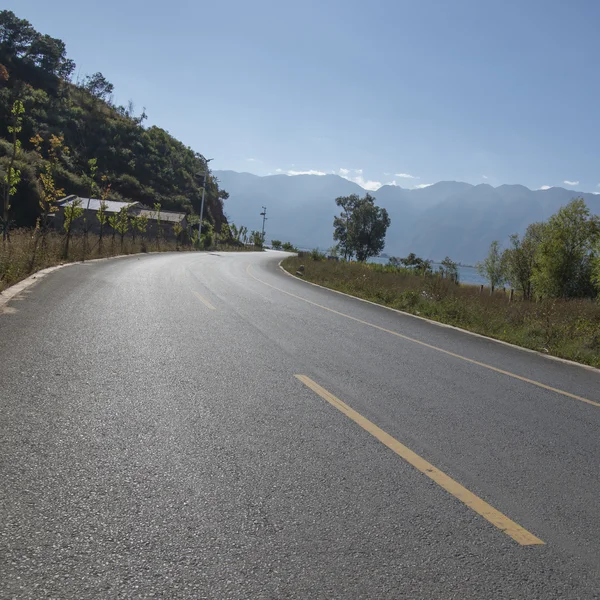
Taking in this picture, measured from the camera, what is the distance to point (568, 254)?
39219mm

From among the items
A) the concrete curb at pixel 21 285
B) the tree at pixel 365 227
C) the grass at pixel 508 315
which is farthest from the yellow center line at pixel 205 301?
the tree at pixel 365 227

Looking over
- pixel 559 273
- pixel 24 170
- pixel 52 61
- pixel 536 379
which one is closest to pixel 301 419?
pixel 536 379

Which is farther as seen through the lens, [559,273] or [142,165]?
[142,165]

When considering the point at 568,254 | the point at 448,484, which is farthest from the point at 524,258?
the point at 448,484

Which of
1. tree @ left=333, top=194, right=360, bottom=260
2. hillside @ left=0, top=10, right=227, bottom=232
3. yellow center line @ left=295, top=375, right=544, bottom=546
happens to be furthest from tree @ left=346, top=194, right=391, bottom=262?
yellow center line @ left=295, top=375, right=544, bottom=546

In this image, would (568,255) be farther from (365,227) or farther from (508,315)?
(365,227)

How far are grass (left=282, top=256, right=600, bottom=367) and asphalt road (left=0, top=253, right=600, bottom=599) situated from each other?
3501 millimetres

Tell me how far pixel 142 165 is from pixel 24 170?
136 ft

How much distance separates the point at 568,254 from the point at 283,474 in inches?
1610

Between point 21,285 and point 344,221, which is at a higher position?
point 344,221

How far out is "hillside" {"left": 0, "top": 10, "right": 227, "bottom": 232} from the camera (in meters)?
83.1

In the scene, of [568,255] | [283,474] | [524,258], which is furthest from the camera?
[524,258]

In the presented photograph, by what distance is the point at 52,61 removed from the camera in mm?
102375

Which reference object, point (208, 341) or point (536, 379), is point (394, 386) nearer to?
point (536, 379)
